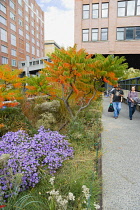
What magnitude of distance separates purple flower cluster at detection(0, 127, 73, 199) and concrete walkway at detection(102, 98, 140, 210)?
0.96m

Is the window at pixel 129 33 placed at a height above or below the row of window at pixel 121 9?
below

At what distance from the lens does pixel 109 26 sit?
22.8 meters

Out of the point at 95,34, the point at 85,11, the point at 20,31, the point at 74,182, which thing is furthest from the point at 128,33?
the point at 20,31

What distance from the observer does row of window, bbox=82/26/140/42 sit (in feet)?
73.3

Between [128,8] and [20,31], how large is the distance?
124ft

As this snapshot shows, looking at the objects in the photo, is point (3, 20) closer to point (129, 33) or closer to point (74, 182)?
point (129, 33)

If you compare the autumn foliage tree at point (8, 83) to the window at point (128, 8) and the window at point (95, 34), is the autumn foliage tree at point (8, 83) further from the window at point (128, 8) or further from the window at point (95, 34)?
the window at point (128, 8)

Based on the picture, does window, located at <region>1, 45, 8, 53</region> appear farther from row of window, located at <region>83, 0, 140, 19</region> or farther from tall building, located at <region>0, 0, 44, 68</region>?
row of window, located at <region>83, 0, 140, 19</region>

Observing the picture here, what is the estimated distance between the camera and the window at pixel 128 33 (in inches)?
877

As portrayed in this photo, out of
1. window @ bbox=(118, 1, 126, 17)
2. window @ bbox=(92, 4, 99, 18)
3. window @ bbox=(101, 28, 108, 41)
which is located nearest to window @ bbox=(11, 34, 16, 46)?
window @ bbox=(92, 4, 99, 18)

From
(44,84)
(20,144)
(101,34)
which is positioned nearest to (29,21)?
(101,34)

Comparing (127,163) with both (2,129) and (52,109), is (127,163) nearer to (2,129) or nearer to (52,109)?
(2,129)

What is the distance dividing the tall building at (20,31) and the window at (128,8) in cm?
2954

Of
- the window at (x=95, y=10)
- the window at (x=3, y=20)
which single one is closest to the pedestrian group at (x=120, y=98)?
the window at (x=95, y=10)
